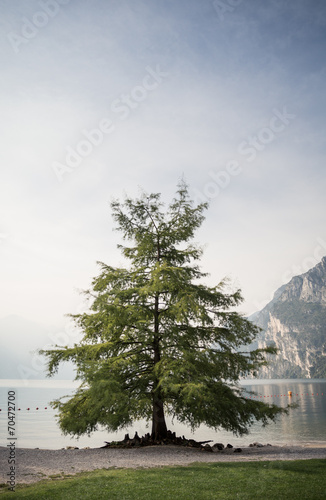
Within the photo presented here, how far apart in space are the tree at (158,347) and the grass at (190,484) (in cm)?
360

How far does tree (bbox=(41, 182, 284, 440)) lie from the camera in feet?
50.3

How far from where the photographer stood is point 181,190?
65.1 feet

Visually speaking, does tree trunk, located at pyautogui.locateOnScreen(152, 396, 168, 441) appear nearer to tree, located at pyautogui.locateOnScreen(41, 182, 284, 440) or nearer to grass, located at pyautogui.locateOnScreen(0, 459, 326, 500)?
tree, located at pyautogui.locateOnScreen(41, 182, 284, 440)

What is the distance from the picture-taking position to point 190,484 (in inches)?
370

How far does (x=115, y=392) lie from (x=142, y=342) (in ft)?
9.58

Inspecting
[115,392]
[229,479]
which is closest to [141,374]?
[115,392]

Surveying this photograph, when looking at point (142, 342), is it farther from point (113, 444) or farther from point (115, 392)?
point (113, 444)

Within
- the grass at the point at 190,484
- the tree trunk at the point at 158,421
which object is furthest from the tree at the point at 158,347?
the grass at the point at 190,484

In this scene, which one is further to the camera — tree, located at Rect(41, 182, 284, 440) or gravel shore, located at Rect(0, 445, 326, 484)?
tree, located at Rect(41, 182, 284, 440)

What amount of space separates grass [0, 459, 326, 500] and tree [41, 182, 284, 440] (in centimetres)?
360

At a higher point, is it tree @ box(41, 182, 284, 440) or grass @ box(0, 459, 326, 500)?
tree @ box(41, 182, 284, 440)

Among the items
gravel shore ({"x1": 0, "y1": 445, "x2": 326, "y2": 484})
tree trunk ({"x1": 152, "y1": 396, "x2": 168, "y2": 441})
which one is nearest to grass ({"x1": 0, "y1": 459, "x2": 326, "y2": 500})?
gravel shore ({"x1": 0, "y1": 445, "x2": 326, "y2": 484})

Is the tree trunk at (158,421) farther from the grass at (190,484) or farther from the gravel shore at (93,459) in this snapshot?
the grass at (190,484)

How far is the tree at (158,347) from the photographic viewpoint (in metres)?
15.3
